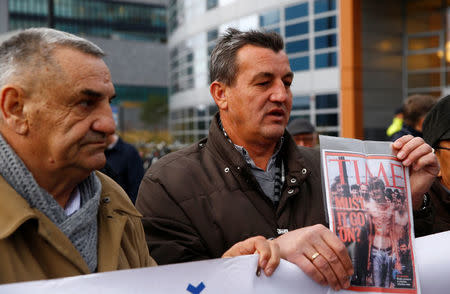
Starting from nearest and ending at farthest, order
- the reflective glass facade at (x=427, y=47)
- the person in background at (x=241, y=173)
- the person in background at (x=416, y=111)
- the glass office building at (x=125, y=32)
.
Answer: the person in background at (x=241, y=173), the person in background at (x=416, y=111), the reflective glass facade at (x=427, y=47), the glass office building at (x=125, y=32)

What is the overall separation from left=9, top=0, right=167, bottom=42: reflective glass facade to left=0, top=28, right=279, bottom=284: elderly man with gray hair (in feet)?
182

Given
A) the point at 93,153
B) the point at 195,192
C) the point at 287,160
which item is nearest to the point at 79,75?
the point at 93,153

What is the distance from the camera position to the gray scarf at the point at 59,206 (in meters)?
1.46

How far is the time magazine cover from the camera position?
165cm

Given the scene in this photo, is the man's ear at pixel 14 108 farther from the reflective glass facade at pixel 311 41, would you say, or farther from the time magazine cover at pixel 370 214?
the reflective glass facade at pixel 311 41

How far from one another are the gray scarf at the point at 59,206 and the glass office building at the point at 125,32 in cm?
5331

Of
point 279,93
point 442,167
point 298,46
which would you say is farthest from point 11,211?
point 298,46

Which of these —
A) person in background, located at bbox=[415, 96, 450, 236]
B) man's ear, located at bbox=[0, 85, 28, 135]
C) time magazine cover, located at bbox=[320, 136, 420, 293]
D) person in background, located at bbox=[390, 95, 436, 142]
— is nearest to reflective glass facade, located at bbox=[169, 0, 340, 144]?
person in background, located at bbox=[390, 95, 436, 142]

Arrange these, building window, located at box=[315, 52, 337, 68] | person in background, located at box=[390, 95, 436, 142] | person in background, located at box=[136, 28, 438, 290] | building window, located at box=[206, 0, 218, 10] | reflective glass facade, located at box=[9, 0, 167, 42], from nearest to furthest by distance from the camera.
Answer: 1. person in background, located at box=[136, 28, 438, 290]
2. person in background, located at box=[390, 95, 436, 142]
3. building window, located at box=[315, 52, 337, 68]
4. building window, located at box=[206, 0, 218, 10]
5. reflective glass facade, located at box=[9, 0, 167, 42]

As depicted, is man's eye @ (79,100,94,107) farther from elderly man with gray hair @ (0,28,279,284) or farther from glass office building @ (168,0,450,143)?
glass office building @ (168,0,450,143)

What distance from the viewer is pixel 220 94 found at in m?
2.61

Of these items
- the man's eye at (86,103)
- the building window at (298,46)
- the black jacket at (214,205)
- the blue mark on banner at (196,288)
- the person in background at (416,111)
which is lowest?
the blue mark on banner at (196,288)

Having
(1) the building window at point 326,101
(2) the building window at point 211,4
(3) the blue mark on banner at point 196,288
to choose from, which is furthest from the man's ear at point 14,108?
(2) the building window at point 211,4

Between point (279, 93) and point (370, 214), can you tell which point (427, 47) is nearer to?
point (279, 93)
